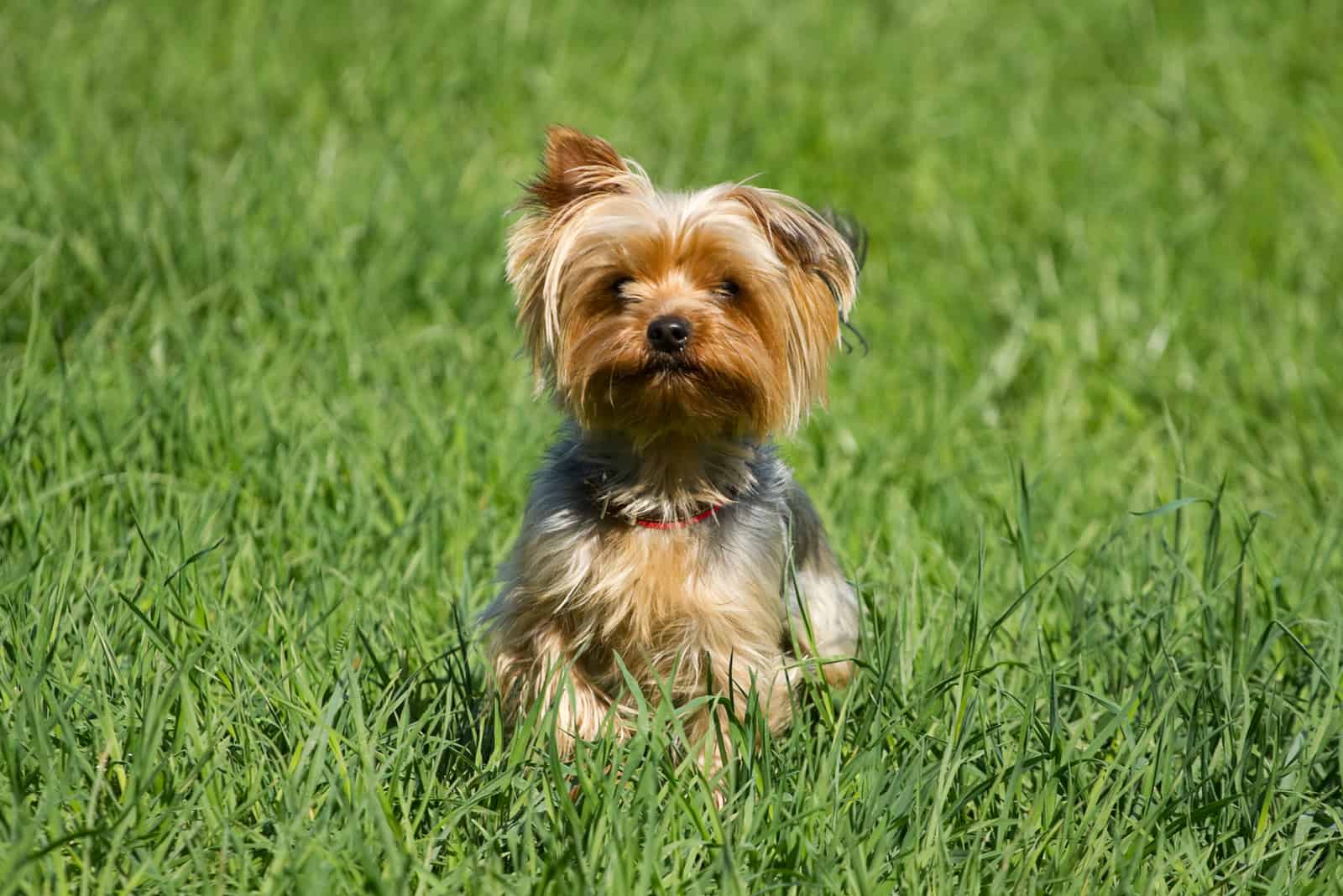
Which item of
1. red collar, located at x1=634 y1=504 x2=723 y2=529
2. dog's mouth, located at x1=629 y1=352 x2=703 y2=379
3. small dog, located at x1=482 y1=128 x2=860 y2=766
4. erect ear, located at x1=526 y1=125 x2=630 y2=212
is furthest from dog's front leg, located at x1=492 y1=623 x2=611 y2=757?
erect ear, located at x1=526 y1=125 x2=630 y2=212

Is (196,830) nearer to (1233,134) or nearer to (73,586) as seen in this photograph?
(73,586)

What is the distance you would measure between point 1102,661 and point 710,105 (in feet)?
16.6

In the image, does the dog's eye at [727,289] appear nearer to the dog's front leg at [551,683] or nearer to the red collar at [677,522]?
the red collar at [677,522]

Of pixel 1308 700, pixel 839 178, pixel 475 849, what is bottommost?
pixel 475 849

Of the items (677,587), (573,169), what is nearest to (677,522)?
(677,587)

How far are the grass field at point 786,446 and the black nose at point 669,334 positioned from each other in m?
0.89

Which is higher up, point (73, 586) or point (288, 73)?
point (288, 73)

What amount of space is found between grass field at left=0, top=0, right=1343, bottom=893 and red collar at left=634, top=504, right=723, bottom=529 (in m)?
0.53

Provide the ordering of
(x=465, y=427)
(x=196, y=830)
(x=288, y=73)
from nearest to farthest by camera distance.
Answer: (x=196, y=830) < (x=465, y=427) < (x=288, y=73)

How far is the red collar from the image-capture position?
3.65m

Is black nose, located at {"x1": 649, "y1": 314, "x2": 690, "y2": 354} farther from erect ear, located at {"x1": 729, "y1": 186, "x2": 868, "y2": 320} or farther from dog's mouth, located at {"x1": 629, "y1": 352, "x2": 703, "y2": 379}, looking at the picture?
erect ear, located at {"x1": 729, "y1": 186, "x2": 868, "y2": 320}

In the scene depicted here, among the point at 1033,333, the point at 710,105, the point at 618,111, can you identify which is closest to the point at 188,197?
the point at 618,111

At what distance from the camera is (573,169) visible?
3.71 m

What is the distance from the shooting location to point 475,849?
121 inches
